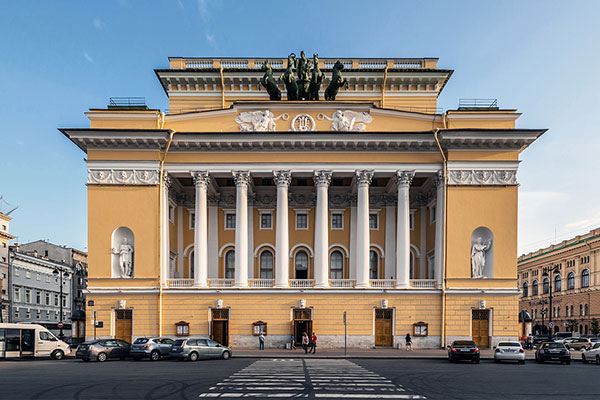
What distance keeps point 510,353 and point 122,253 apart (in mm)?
24543

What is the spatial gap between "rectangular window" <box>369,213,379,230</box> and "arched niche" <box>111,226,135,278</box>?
1795cm

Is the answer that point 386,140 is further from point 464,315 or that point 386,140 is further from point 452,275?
point 464,315

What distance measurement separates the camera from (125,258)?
39000 millimetres

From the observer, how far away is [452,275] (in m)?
38.9

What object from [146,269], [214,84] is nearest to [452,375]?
[146,269]

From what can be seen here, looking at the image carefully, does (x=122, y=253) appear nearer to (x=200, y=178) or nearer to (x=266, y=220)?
(x=200, y=178)

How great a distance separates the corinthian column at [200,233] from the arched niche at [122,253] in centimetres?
422

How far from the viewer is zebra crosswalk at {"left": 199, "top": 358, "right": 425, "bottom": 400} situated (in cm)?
1720

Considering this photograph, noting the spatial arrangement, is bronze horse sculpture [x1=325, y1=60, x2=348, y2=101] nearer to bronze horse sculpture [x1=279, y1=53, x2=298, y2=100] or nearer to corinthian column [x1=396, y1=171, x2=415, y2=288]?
bronze horse sculpture [x1=279, y1=53, x2=298, y2=100]

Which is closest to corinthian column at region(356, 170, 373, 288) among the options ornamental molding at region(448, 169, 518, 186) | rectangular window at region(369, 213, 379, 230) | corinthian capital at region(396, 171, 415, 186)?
corinthian capital at region(396, 171, 415, 186)

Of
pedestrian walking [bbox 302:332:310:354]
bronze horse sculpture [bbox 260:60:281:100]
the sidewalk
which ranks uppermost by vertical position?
bronze horse sculpture [bbox 260:60:281:100]

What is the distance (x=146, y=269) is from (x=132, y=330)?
4.01 m

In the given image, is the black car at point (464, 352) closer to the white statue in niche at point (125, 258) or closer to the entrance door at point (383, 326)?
the entrance door at point (383, 326)

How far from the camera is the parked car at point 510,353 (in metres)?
30.7
